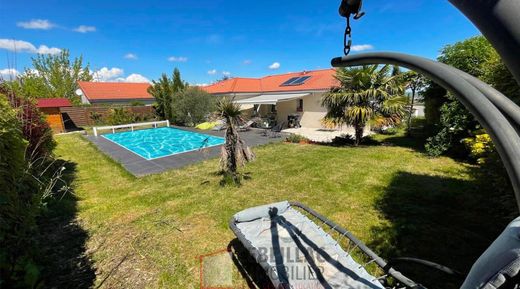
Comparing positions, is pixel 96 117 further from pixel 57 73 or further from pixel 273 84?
pixel 57 73

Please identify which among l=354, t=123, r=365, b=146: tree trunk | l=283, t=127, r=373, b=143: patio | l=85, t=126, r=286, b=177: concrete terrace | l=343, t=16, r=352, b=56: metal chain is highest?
l=343, t=16, r=352, b=56: metal chain

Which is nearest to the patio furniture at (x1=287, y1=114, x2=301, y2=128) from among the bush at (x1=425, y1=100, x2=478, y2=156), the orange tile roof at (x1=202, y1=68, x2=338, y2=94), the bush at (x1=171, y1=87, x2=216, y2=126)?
the orange tile roof at (x1=202, y1=68, x2=338, y2=94)

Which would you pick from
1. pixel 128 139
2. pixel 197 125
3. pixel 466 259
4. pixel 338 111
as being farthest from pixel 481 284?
pixel 197 125

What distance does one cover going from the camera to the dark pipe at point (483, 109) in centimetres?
116

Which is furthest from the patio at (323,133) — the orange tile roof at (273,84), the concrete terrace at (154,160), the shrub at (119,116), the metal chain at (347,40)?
the shrub at (119,116)

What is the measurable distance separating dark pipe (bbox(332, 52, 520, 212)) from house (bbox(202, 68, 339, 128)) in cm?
2192

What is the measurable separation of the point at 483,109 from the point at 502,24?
15.3 inches

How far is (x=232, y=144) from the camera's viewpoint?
33.2 feet

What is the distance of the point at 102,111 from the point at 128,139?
16002mm

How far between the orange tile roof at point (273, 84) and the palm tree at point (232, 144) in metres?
18.5

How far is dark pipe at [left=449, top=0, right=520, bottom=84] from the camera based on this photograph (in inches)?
42.0

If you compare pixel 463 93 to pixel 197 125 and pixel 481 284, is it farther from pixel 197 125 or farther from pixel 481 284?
pixel 197 125

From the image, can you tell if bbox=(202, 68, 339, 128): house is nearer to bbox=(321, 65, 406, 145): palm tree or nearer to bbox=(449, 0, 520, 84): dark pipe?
bbox=(321, 65, 406, 145): palm tree

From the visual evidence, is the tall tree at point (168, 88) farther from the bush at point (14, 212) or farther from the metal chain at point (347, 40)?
the metal chain at point (347, 40)
